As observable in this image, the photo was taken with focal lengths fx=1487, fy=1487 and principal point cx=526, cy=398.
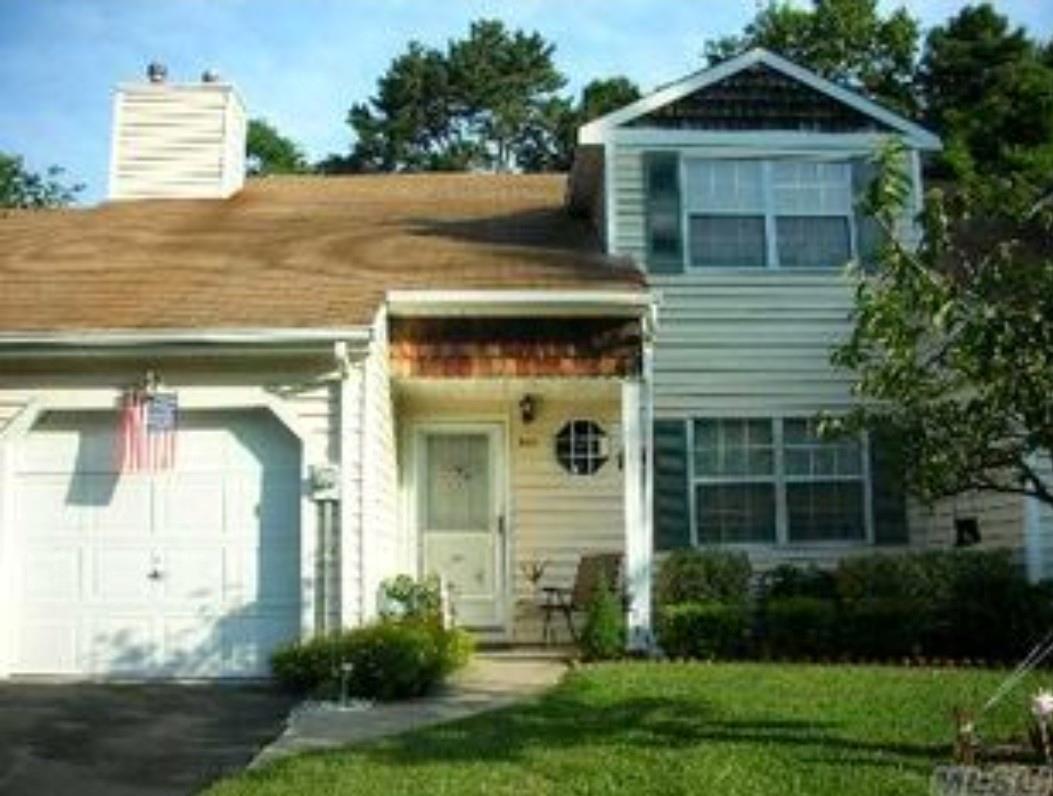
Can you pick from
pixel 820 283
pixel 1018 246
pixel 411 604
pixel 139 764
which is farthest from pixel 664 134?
pixel 139 764

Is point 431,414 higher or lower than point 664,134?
lower

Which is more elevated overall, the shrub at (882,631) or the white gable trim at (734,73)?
the white gable trim at (734,73)

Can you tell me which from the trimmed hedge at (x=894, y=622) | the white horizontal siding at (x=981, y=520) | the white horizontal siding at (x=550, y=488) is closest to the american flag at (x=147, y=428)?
the white horizontal siding at (x=550, y=488)

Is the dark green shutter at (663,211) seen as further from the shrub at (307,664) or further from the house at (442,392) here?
the shrub at (307,664)

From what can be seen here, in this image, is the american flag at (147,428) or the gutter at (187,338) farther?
the american flag at (147,428)

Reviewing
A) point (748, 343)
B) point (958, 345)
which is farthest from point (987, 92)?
point (958, 345)

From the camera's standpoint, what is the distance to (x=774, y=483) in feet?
52.6

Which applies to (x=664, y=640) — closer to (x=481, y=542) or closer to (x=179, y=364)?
(x=481, y=542)

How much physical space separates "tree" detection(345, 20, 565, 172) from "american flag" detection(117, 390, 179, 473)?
31.9 meters

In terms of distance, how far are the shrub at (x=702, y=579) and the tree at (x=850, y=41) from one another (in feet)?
72.3

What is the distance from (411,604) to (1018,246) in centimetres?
663

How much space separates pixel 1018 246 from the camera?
8500 millimetres

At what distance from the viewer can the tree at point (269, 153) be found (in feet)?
136

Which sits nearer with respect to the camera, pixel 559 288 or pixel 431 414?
pixel 559 288
